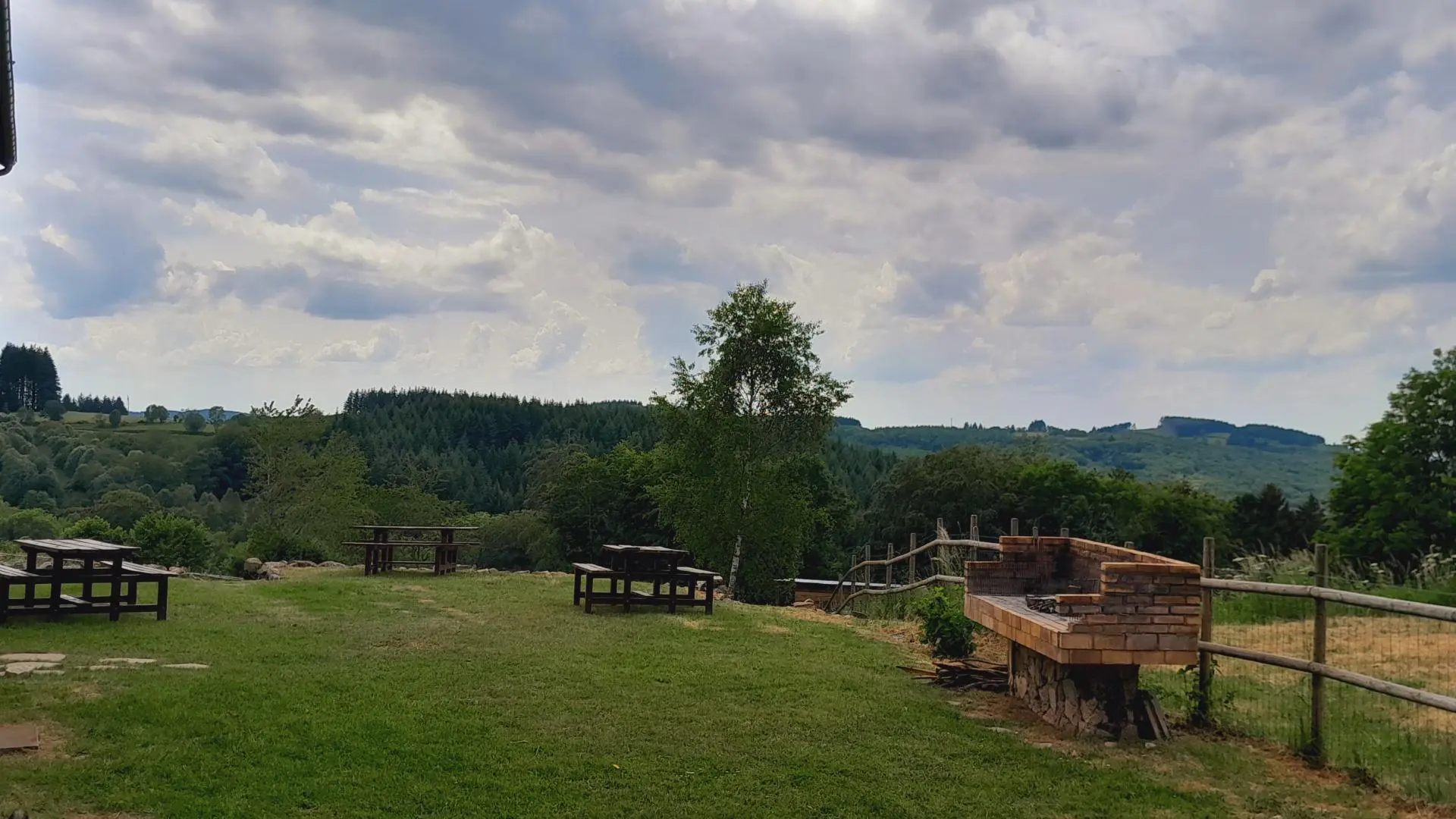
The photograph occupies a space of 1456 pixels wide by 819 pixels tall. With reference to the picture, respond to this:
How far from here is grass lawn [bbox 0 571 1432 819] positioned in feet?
16.4

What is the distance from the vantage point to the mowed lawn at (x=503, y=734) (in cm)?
499

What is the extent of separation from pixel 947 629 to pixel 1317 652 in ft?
12.0

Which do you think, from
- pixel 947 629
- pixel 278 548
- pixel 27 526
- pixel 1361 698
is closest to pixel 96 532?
pixel 278 548

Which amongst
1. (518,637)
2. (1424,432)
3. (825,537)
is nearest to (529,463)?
(825,537)

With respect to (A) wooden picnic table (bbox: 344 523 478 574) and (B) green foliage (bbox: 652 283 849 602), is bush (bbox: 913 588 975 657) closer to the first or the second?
(A) wooden picnic table (bbox: 344 523 478 574)

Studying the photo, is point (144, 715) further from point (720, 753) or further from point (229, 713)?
point (720, 753)

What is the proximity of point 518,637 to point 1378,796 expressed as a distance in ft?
24.0

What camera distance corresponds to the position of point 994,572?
30.0 feet

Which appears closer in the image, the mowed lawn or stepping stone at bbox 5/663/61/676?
the mowed lawn

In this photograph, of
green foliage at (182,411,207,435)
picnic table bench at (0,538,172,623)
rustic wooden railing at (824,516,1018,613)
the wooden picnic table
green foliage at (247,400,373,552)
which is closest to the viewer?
picnic table bench at (0,538,172,623)

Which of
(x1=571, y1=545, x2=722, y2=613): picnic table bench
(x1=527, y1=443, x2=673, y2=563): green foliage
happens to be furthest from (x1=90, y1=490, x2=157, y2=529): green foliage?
(x1=571, y1=545, x2=722, y2=613): picnic table bench

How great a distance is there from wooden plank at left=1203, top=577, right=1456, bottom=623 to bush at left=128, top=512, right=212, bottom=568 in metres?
17.2

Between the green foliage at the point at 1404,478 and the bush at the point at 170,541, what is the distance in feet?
91.2

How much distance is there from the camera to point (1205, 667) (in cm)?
720
